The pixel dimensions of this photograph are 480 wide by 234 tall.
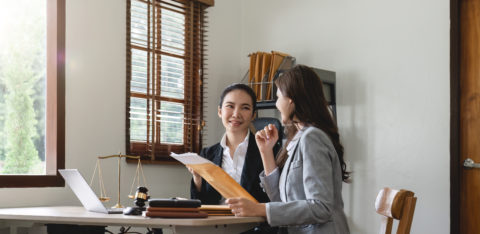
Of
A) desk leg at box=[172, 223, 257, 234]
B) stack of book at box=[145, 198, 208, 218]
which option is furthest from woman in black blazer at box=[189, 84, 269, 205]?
stack of book at box=[145, 198, 208, 218]

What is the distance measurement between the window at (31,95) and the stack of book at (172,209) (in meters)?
1.44

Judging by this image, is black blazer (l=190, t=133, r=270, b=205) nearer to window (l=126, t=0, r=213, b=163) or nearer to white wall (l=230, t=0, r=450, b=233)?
window (l=126, t=0, r=213, b=163)

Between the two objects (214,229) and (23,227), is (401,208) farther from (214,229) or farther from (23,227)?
(23,227)

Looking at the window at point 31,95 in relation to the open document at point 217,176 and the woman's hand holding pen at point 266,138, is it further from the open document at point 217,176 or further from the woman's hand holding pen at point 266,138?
the woman's hand holding pen at point 266,138

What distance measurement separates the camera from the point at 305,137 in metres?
1.97

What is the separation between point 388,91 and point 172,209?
7.25ft

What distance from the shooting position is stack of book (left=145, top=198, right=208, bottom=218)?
74.5 inches

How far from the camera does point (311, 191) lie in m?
1.91

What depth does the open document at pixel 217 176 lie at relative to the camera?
84.1 inches

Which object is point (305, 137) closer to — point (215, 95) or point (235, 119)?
point (235, 119)

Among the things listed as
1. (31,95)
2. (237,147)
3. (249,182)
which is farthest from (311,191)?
(31,95)

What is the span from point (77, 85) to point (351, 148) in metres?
1.93

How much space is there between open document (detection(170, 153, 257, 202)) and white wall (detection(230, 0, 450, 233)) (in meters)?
1.74

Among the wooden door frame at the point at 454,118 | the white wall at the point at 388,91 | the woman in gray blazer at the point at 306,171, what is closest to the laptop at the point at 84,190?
the woman in gray blazer at the point at 306,171
